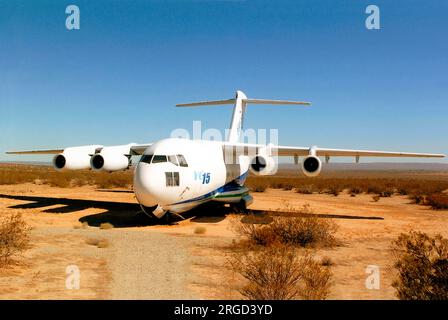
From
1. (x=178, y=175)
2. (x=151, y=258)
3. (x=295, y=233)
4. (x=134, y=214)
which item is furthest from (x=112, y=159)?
(x=295, y=233)

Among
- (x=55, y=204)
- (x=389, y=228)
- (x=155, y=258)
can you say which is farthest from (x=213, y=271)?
(x=55, y=204)

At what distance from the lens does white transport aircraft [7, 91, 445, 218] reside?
13328mm

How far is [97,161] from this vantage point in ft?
58.7

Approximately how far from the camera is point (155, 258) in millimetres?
9531

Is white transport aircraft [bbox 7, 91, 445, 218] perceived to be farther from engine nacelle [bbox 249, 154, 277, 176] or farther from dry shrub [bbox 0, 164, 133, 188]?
dry shrub [bbox 0, 164, 133, 188]

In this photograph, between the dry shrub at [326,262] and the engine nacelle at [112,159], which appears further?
the engine nacelle at [112,159]

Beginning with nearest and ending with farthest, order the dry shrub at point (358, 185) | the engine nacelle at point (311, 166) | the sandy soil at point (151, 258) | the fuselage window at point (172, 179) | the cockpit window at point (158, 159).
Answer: the sandy soil at point (151, 258)
the fuselage window at point (172, 179)
the cockpit window at point (158, 159)
the engine nacelle at point (311, 166)
the dry shrub at point (358, 185)

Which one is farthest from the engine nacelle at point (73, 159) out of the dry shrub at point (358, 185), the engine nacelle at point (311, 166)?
the dry shrub at point (358, 185)

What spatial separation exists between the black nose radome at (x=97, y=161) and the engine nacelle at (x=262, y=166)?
25.1 ft

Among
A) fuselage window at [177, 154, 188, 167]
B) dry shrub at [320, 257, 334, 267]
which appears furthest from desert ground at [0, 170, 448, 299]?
fuselage window at [177, 154, 188, 167]

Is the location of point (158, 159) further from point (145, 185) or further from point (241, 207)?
point (241, 207)

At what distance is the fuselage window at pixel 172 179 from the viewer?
13.3 metres

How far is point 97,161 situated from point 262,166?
27.7 feet

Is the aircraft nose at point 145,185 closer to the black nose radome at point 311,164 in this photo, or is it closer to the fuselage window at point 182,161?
the fuselage window at point 182,161
